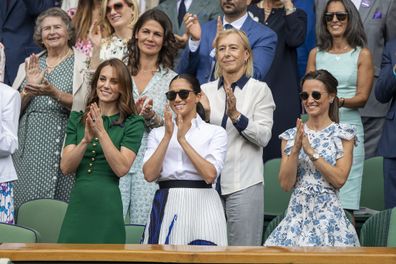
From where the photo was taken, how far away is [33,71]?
8.92m

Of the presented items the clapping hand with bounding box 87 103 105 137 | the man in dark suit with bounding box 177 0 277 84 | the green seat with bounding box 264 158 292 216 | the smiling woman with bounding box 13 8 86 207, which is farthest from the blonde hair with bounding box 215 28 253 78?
the clapping hand with bounding box 87 103 105 137

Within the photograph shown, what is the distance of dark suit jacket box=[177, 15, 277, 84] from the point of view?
30.8ft

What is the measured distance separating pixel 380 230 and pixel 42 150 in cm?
282

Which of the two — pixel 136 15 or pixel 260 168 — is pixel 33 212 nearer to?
pixel 260 168

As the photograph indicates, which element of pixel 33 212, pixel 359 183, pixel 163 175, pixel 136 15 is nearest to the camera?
pixel 163 175

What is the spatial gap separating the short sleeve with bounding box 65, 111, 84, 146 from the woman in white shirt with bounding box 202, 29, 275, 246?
1058 mm

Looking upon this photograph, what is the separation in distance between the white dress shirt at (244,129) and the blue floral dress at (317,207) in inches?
15.7

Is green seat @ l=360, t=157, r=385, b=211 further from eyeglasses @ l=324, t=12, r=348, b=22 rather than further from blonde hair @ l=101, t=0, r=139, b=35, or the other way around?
blonde hair @ l=101, t=0, r=139, b=35

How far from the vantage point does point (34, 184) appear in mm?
8969

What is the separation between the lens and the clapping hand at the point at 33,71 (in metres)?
8.84

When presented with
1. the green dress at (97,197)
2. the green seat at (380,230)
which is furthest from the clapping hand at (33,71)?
the green seat at (380,230)

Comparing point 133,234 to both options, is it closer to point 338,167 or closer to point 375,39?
point 338,167

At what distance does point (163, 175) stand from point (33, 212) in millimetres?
1152

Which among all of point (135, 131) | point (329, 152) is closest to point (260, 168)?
point (329, 152)
